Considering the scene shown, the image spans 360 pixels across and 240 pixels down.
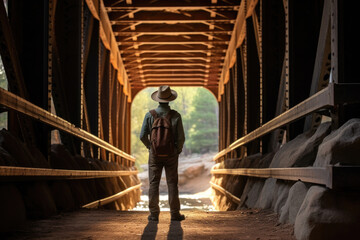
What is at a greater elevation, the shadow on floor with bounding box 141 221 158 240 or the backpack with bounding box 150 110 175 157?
the backpack with bounding box 150 110 175 157

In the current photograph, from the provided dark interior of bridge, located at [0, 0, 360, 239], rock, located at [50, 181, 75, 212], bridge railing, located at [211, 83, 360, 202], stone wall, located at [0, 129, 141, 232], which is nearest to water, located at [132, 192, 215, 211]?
dark interior of bridge, located at [0, 0, 360, 239]

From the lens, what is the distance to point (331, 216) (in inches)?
132

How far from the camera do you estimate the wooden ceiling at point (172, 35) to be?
13.3 metres

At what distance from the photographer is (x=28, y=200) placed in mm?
5098

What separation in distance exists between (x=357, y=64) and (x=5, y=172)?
9.13ft

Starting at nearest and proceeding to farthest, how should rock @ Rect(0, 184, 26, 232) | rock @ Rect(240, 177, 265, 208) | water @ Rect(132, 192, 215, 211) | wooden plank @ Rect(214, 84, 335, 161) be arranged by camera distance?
wooden plank @ Rect(214, 84, 335, 161)
rock @ Rect(0, 184, 26, 232)
rock @ Rect(240, 177, 265, 208)
water @ Rect(132, 192, 215, 211)

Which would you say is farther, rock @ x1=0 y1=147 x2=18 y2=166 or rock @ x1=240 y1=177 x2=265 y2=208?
rock @ x1=240 y1=177 x2=265 y2=208

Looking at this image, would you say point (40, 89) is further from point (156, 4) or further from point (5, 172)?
point (156, 4)

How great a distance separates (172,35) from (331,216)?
13.8 m

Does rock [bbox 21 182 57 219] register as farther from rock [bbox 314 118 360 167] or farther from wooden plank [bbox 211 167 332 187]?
rock [bbox 314 118 360 167]

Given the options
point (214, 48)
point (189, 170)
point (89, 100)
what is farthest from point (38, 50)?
point (189, 170)

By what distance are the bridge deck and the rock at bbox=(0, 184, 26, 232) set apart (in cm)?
8

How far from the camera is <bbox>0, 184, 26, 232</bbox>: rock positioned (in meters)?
4.17

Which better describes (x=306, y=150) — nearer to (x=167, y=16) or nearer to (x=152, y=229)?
(x=152, y=229)
